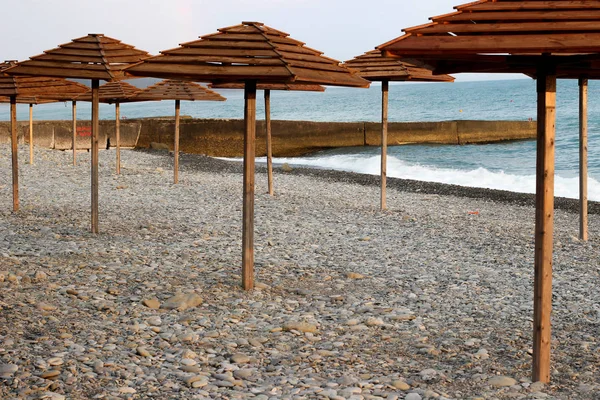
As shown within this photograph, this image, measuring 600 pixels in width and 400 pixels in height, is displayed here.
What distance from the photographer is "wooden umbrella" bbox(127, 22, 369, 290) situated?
6.21 meters

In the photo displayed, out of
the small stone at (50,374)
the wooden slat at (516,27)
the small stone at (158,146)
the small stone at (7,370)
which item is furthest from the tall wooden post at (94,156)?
the small stone at (158,146)

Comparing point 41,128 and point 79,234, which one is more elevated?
point 41,128

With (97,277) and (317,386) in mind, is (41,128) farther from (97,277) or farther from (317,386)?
(317,386)

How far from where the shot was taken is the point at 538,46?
4.23 m

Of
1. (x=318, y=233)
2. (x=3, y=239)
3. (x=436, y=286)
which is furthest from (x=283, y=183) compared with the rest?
(x=436, y=286)

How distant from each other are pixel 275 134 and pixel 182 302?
27.6 meters

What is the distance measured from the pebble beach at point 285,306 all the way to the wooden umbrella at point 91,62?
1851 millimetres

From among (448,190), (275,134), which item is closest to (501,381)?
(448,190)

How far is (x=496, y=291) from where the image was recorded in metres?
7.23

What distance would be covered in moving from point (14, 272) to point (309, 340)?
3317 mm

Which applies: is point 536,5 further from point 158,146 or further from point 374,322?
point 158,146

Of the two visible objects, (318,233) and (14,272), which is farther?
(318,233)

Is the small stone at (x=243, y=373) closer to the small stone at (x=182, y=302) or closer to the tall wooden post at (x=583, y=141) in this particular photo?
the small stone at (x=182, y=302)

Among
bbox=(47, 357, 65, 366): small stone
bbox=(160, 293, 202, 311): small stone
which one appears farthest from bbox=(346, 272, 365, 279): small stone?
bbox=(47, 357, 65, 366): small stone
